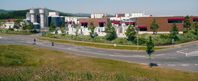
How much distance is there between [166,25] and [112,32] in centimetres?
3106

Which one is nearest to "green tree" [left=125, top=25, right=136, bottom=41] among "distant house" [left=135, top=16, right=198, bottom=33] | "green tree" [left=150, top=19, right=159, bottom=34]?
"green tree" [left=150, top=19, right=159, bottom=34]

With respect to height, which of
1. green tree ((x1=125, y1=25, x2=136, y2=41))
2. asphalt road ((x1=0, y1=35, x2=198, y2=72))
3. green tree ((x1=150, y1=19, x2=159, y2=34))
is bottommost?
asphalt road ((x1=0, y1=35, x2=198, y2=72))

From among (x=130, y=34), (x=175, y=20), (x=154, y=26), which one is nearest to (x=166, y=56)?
(x=130, y=34)

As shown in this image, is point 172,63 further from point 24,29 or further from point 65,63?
point 24,29

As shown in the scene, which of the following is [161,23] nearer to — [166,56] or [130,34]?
[130,34]

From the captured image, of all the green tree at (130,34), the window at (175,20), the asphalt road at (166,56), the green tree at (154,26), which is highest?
the window at (175,20)

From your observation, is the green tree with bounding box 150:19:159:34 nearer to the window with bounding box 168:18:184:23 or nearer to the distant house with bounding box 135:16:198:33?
the distant house with bounding box 135:16:198:33

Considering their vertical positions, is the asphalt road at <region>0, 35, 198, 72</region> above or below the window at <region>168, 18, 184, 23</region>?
below

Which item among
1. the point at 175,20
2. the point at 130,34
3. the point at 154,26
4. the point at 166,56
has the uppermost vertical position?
the point at 175,20

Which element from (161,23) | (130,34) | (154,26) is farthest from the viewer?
(161,23)

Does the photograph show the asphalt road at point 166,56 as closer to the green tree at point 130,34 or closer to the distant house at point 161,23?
the green tree at point 130,34

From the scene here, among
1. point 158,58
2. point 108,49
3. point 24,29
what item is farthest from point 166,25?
point 24,29

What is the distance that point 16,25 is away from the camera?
17312 cm

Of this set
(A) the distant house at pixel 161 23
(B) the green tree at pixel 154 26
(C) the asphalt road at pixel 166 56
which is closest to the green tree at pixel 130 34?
(C) the asphalt road at pixel 166 56
